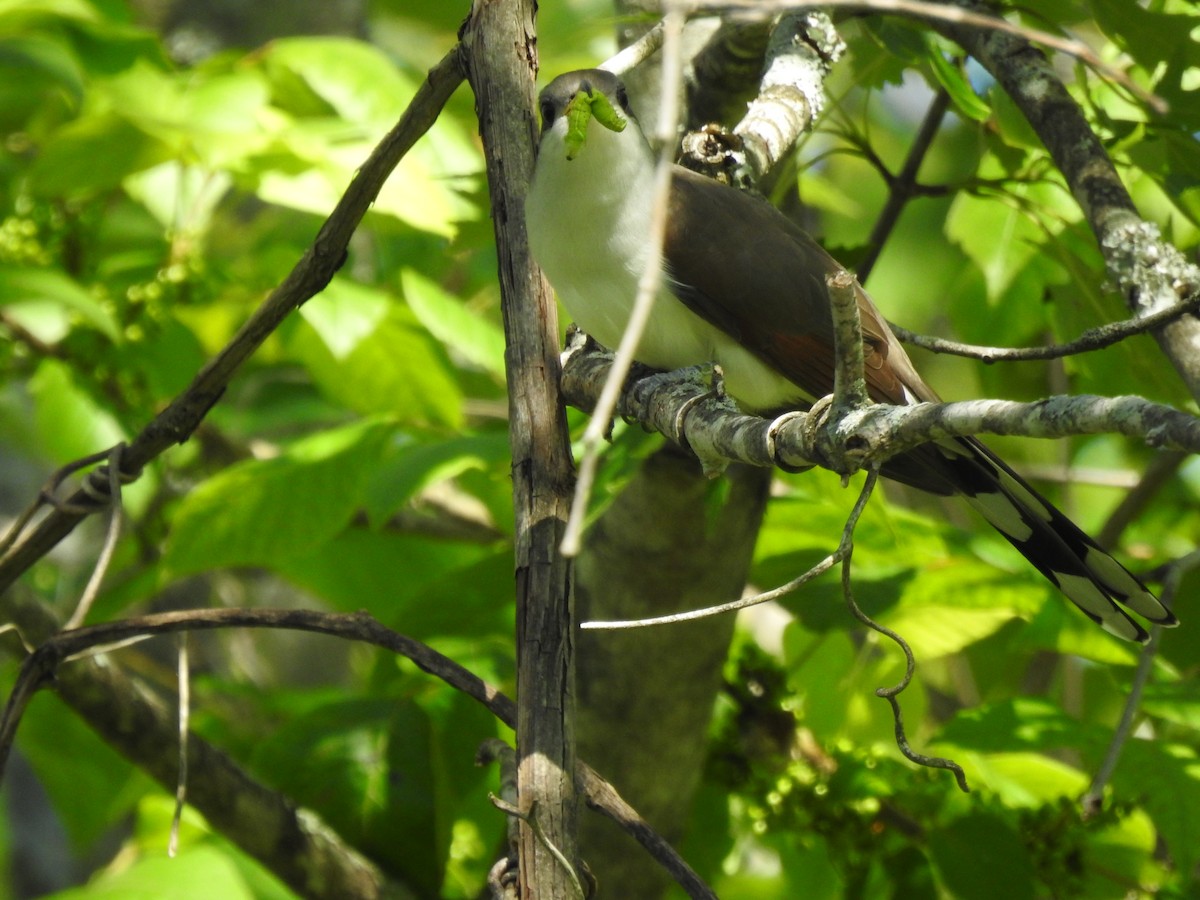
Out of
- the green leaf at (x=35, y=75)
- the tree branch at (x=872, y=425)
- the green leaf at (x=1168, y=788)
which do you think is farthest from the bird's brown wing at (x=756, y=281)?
the green leaf at (x=35, y=75)

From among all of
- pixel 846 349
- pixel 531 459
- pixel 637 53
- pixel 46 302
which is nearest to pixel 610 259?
pixel 637 53

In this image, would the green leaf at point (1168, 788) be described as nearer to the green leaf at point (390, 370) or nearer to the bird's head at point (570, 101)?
the bird's head at point (570, 101)

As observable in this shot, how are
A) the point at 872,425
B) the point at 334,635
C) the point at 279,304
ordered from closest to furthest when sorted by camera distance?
the point at 872,425
the point at 334,635
the point at 279,304

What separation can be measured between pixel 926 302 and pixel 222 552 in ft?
9.94

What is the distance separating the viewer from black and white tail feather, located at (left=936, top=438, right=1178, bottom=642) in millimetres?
2205

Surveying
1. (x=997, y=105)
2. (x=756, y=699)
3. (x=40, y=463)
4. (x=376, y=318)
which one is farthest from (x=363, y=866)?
(x=40, y=463)

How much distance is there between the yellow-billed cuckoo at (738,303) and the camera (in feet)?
7.50

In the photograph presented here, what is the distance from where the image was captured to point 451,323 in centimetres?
320

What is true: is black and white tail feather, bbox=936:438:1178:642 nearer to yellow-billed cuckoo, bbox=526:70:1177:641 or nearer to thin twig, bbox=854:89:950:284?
yellow-billed cuckoo, bbox=526:70:1177:641

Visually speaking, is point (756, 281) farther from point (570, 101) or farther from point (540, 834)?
point (540, 834)

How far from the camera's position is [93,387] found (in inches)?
128

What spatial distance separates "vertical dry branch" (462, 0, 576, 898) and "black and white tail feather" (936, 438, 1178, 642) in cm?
88

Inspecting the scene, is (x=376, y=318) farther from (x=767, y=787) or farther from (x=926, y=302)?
(x=926, y=302)

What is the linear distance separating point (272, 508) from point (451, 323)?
69cm
